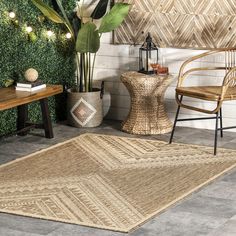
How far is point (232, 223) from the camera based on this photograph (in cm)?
430

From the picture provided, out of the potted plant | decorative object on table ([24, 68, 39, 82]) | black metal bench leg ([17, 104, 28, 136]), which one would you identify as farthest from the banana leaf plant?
black metal bench leg ([17, 104, 28, 136])

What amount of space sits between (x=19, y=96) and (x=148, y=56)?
4.58 ft

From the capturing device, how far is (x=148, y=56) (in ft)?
22.1

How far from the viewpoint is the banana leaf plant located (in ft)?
21.5

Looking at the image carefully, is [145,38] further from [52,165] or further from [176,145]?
[52,165]

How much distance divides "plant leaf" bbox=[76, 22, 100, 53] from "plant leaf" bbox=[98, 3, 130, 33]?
96 mm

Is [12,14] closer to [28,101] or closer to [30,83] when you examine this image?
[30,83]

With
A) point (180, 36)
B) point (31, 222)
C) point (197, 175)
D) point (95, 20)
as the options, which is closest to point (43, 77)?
point (95, 20)

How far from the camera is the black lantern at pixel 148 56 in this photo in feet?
21.8

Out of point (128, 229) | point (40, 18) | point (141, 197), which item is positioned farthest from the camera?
point (40, 18)

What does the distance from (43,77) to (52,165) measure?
146cm

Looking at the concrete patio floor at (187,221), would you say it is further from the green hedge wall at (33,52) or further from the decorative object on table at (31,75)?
the green hedge wall at (33,52)

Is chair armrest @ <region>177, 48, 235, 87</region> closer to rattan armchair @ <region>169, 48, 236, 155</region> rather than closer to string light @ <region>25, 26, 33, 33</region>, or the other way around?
rattan armchair @ <region>169, 48, 236, 155</region>

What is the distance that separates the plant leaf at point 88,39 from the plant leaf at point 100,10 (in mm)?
380
